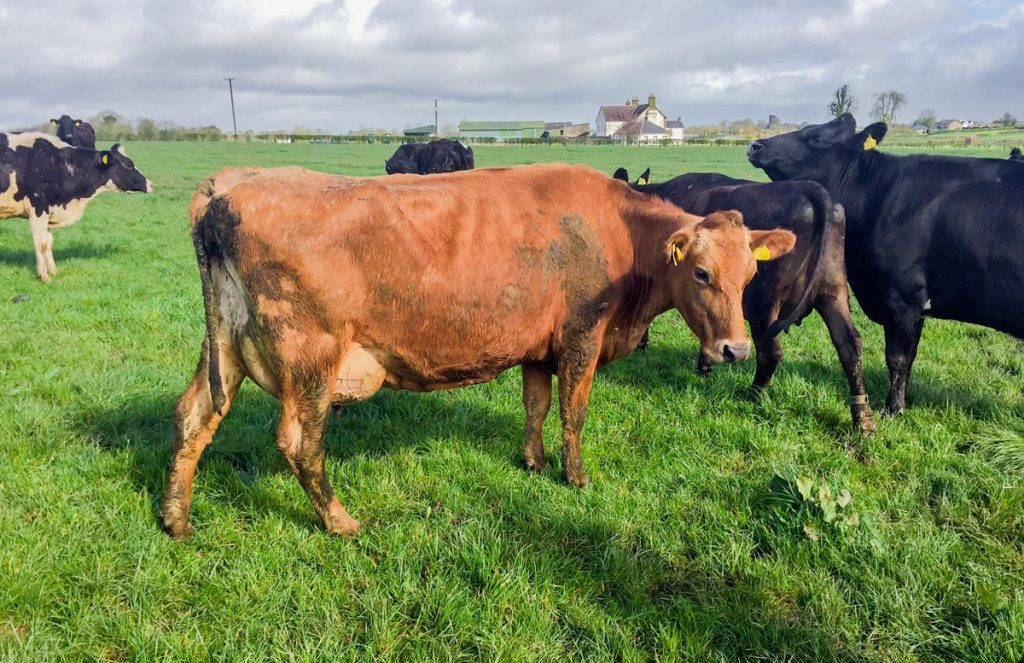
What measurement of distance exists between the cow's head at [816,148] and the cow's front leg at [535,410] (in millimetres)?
4284

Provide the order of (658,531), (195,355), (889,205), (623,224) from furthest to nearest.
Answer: (195,355) → (889,205) → (623,224) → (658,531)

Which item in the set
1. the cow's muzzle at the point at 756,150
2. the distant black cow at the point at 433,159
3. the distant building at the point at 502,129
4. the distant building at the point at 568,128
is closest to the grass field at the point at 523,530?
the cow's muzzle at the point at 756,150

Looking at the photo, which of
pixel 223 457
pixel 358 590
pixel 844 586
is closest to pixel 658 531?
pixel 844 586

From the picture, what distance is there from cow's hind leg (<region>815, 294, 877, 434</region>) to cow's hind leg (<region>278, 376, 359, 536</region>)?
4.24 m

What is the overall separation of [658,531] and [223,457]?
126 inches

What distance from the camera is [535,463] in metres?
4.60

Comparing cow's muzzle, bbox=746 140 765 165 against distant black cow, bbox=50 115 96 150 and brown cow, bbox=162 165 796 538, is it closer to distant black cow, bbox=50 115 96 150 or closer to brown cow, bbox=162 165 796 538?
brown cow, bbox=162 165 796 538

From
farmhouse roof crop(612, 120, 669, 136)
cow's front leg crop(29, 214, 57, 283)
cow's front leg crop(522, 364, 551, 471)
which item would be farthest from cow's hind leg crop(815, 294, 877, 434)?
farmhouse roof crop(612, 120, 669, 136)

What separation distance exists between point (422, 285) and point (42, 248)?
995 cm

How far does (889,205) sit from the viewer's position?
5.51 meters

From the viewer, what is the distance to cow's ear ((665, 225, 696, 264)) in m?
3.86

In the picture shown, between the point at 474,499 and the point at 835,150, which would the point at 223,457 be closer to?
the point at 474,499

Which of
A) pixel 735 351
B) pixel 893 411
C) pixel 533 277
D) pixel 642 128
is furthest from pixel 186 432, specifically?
pixel 642 128

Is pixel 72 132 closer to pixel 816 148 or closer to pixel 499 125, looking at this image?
pixel 816 148
